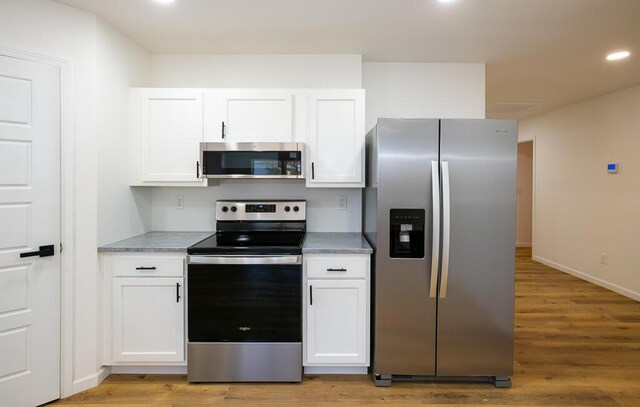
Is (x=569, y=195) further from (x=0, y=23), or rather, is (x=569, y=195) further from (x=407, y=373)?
(x=0, y=23)

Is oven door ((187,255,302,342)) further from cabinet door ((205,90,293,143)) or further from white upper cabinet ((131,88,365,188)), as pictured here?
cabinet door ((205,90,293,143))

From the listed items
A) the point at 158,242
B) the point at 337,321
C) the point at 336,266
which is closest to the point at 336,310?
the point at 337,321

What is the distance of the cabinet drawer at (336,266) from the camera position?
229 cm

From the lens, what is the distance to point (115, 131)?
244 cm

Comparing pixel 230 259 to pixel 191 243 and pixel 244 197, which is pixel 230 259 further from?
pixel 244 197

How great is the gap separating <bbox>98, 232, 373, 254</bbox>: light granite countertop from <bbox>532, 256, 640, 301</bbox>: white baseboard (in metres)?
3.56

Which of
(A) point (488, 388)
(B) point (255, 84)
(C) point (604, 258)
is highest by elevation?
(B) point (255, 84)

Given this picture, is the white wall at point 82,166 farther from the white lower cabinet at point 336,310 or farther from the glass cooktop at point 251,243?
the white lower cabinet at point 336,310

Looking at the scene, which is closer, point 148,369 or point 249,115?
point 148,369

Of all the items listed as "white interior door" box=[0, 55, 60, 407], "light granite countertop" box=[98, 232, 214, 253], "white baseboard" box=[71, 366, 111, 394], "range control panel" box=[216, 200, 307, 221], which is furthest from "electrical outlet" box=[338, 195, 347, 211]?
"white baseboard" box=[71, 366, 111, 394]

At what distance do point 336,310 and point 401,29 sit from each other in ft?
6.71

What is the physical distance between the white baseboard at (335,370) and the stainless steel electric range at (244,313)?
0.50 ft

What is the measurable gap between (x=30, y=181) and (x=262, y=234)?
1532mm

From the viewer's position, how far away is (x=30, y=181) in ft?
6.59
